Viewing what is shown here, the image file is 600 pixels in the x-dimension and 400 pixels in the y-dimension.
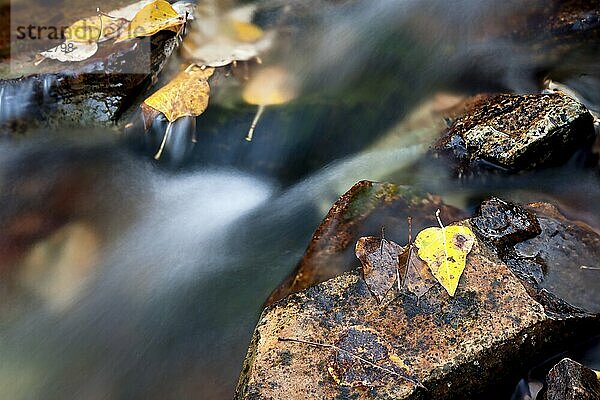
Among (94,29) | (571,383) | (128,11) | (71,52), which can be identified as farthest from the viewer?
(128,11)

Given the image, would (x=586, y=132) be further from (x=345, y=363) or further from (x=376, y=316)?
(x=345, y=363)

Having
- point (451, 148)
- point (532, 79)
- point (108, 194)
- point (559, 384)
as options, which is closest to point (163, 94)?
point (108, 194)

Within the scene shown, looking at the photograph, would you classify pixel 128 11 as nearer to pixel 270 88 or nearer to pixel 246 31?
pixel 246 31

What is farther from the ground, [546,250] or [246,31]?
[246,31]

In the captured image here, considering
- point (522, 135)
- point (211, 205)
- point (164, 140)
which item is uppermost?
point (522, 135)

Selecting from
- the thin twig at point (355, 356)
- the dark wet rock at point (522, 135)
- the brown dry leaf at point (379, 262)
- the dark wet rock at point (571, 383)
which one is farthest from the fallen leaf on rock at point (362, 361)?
the dark wet rock at point (522, 135)

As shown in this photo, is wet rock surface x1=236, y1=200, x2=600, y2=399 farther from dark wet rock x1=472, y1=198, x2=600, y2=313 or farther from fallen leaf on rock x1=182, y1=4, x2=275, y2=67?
fallen leaf on rock x1=182, y1=4, x2=275, y2=67

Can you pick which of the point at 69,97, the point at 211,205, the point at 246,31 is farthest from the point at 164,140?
the point at 246,31
